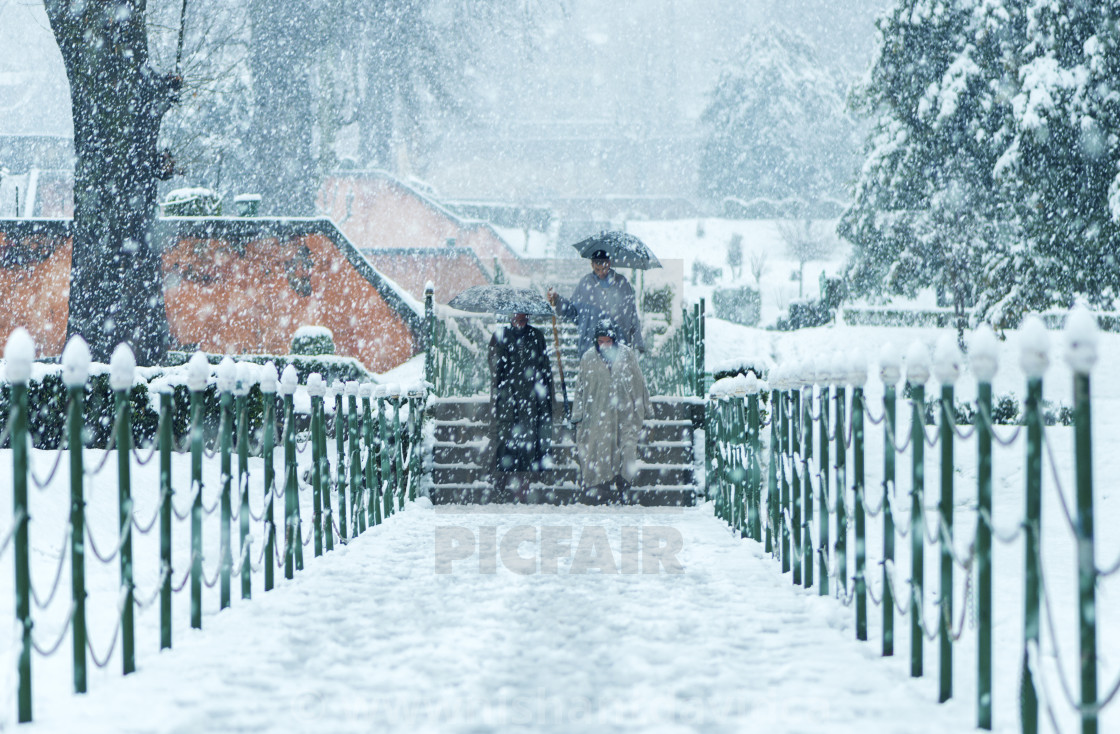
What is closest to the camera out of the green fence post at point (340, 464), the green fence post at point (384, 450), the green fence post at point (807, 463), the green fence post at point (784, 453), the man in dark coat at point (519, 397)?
the green fence post at point (807, 463)

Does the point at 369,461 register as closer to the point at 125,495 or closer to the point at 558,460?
the point at 558,460

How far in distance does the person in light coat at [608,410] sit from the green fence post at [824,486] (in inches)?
148

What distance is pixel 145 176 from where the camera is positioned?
12.9 metres

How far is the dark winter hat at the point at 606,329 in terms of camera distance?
368 inches

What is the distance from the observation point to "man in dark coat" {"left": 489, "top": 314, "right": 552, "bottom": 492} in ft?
32.4

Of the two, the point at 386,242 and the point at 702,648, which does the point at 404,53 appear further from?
the point at 702,648

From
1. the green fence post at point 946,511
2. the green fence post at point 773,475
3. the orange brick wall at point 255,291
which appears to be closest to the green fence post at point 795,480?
the green fence post at point 773,475

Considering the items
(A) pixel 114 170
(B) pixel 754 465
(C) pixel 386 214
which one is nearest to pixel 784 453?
(B) pixel 754 465

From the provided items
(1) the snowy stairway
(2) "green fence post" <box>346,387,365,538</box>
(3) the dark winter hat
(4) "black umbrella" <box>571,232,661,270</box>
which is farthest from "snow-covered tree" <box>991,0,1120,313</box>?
(2) "green fence post" <box>346,387,365,538</box>

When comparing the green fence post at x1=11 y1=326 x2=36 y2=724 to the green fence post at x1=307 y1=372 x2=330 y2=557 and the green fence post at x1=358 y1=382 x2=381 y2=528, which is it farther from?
the green fence post at x1=358 y1=382 x2=381 y2=528

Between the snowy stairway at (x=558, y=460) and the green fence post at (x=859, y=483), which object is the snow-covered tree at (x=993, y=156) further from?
the green fence post at (x=859, y=483)

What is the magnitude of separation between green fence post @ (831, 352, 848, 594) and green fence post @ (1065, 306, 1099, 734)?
203 centimetres

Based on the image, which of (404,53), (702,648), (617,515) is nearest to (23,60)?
(404,53)

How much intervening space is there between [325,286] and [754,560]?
1447 cm
